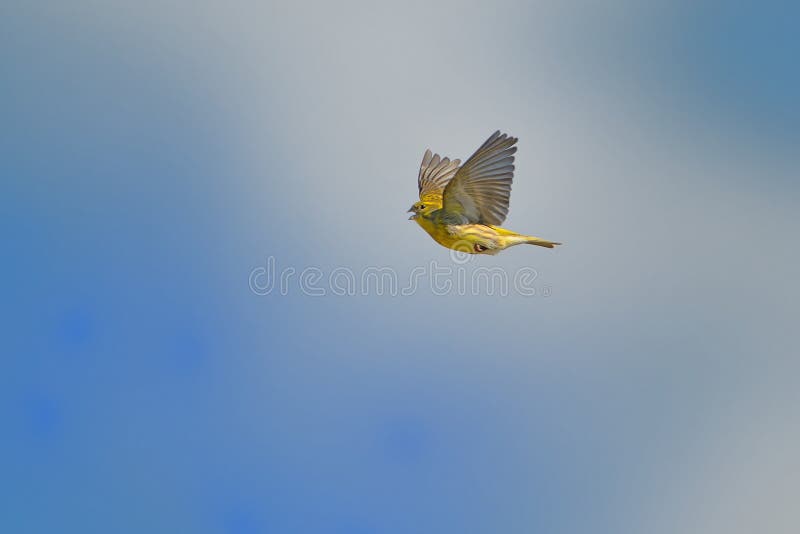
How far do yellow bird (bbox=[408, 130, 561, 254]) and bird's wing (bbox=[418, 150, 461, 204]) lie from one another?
1.21 meters

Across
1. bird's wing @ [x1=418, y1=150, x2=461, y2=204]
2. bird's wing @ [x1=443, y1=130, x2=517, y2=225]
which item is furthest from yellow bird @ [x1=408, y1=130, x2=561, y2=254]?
bird's wing @ [x1=418, y1=150, x2=461, y2=204]

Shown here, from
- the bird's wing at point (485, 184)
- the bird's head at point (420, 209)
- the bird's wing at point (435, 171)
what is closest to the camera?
the bird's wing at point (485, 184)

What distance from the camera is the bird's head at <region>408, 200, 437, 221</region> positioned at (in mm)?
13570

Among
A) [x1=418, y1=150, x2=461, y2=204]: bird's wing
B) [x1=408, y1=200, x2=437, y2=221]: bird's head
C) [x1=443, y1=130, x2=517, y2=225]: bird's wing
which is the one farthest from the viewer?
[x1=418, y1=150, x2=461, y2=204]: bird's wing

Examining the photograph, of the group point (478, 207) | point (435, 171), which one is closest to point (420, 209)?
point (478, 207)

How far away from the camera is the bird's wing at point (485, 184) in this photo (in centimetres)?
1262

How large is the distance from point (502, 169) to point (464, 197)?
28.0 inches

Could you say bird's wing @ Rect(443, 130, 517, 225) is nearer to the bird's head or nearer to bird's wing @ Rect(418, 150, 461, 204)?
the bird's head

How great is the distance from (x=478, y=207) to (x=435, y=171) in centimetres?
226

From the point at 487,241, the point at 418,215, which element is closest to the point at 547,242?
the point at 487,241

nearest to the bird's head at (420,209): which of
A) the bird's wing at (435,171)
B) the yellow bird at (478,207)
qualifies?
the yellow bird at (478,207)

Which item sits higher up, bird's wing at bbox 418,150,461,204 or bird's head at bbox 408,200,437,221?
bird's wing at bbox 418,150,461,204

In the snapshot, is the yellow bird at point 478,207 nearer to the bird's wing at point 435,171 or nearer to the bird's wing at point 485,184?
the bird's wing at point 485,184

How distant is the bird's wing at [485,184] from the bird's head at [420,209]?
1.22 feet
